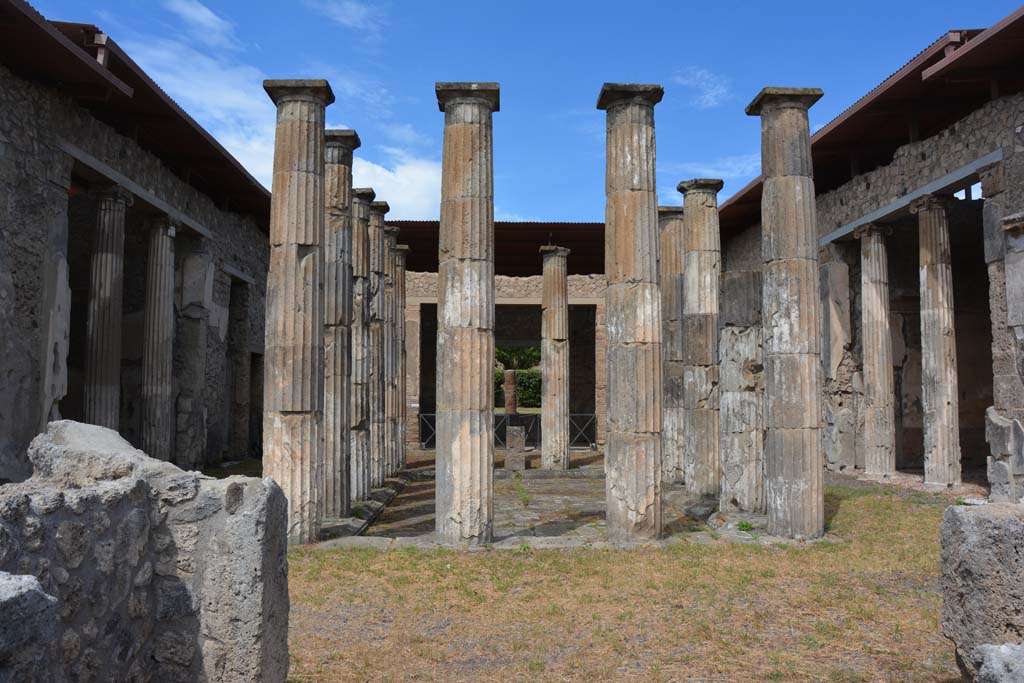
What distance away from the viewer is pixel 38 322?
420 inches

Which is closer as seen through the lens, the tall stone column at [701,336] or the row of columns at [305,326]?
the row of columns at [305,326]

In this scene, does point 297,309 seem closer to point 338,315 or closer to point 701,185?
point 338,315

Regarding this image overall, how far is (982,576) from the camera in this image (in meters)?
3.52

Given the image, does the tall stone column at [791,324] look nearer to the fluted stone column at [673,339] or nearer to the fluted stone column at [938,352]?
the fluted stone column at [673,339]

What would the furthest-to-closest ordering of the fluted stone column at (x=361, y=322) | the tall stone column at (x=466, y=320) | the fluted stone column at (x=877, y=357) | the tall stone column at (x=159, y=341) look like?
the fluted stone column at (x=877, y=357)
the tall stone column at (x=159, y=341)
the fluted stone column at (x=361, y=322)
the tall stone column at (x=466, y=320)

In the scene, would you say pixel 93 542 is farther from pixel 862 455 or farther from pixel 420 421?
pixel 420 421

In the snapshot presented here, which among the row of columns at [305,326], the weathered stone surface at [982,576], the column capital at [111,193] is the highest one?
the column capital at [111,193]

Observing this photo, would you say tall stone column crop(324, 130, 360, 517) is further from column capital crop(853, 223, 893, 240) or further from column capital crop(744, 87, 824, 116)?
column capital crop(853, 223, 893, 240)

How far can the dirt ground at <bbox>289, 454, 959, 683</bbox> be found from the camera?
492cm

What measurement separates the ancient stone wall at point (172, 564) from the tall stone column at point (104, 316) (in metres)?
9.99

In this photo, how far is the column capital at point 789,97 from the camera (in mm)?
9227

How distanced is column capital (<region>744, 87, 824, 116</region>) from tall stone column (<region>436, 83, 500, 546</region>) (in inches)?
131

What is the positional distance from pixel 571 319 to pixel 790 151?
19.5 metres

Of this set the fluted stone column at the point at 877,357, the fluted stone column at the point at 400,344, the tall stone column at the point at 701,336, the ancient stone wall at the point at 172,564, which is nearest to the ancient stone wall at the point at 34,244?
the fluted stone column at the point at 400,344
